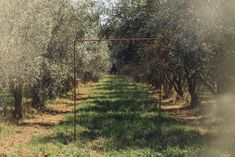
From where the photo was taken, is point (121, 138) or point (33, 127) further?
point (33, 127)

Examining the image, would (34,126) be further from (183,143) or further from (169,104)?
(169,104)

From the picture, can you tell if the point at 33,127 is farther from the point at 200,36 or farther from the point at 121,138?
the point at 200,36

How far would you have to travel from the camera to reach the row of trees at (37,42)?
2297 centimetres

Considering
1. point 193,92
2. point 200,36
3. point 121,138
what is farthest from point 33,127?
point 193,92

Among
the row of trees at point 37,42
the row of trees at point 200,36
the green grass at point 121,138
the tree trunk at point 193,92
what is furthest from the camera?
the tree trunk at point 193,92

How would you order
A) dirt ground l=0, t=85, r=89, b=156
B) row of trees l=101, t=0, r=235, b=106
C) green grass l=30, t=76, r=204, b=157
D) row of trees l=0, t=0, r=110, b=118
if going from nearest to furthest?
green grass l=30, t=76, r=204, b=157, dirt ground l=0, t=85, r=89, b=156, row of trees l=101, t=0, r=235, b=106, row of trees l=0, t=0, r=110, b=118

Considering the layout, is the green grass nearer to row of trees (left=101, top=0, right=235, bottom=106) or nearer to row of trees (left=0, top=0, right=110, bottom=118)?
row of trees (left=101, top=0, right=235, bottom=106)

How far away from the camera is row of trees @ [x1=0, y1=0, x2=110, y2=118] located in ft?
75.4

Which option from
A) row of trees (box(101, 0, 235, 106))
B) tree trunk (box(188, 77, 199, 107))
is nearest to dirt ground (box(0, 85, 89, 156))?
row of trees (box(101, 0, 235, 106))

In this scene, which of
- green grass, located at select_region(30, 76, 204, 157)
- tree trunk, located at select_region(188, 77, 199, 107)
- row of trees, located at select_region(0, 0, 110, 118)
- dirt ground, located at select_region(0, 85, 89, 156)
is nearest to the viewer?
green grass, located at select_region(30, 76, 204, 157)

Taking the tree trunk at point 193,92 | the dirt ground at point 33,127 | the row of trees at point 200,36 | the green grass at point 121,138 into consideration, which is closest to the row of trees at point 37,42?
the dirt ground at point 33,127

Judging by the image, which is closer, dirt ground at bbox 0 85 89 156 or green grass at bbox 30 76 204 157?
green grass at bbox 30 76 204 157

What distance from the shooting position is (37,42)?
2564cm

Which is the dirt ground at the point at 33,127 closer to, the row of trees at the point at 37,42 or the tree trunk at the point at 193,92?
the row of trees at the point at 37,42
